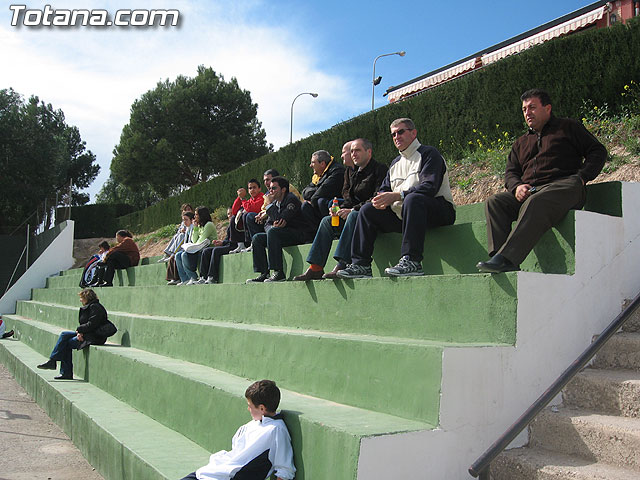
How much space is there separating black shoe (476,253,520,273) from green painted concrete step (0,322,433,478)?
32.9 inches

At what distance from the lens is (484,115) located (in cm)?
934

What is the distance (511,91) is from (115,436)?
7.28m

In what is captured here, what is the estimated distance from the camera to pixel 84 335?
7043 millimetres

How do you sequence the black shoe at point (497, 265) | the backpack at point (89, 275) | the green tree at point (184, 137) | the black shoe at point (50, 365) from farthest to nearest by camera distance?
1. the green tree at point (184, 137)
2. the backpack at point (89, 275)
3. the black shoe at point (50, 365)
4. the black shoe at point (497, 265)

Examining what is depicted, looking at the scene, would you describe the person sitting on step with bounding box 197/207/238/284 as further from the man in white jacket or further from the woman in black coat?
the man in white jacket

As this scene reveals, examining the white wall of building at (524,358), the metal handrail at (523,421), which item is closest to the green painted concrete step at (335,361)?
the white wall of building at (524,358)

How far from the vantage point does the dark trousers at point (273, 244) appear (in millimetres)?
5621

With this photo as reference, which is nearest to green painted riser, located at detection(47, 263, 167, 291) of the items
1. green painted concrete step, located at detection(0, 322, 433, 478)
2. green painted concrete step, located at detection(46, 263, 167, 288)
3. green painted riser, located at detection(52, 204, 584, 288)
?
green painted concrete step, located at detection(46, 263, 167, 288)

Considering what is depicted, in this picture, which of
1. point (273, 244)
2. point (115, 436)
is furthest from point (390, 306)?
point (273, 244)

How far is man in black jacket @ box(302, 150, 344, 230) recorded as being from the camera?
5.71m

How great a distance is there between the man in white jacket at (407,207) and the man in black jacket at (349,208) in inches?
6.7

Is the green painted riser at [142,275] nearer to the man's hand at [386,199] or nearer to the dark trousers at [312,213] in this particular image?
the dark trousers at [312,213]

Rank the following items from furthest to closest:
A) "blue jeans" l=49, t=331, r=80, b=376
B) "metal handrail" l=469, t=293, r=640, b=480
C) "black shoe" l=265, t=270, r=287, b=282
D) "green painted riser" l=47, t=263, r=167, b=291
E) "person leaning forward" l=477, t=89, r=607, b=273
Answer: "green painted riser" l=47, t=263, r=167, b=291 → "blue jeans" l=49, t=331, r=80, b=376 → "black shoe" l=265, t=270, r=287, b=282 → "person leaning forward" l=477, t=89, r=607, b=273 → "metal handrail" l=469, t=293, r=640, b=480

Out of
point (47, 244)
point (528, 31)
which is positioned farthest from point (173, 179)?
point (528, 31)
